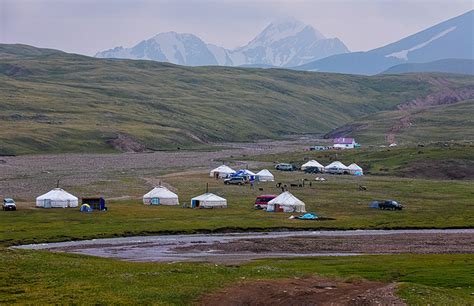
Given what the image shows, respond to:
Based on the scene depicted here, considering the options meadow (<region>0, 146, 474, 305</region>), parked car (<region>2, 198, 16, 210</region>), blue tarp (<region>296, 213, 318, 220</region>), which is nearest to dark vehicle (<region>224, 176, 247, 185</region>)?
meadow (<region>0, 146, 474, 305</region>)

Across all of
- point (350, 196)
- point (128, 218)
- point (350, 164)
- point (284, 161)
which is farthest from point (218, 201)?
point (284, 161)

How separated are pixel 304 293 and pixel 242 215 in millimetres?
55806

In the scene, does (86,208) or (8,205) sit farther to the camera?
(86,208)

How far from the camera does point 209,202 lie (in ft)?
357

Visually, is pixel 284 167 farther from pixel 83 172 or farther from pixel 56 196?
pixel 56 196

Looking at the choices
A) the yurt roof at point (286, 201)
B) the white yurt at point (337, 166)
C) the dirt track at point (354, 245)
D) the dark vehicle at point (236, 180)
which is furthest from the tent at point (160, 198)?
the white yurt at point (337, 166)

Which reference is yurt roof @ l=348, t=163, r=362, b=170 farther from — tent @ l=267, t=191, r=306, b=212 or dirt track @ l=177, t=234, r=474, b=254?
dirt track @ l=177, t=234, r=474, b=254

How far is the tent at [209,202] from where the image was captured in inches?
4281

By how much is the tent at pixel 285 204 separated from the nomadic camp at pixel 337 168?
6247 cm

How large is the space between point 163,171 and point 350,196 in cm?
5287

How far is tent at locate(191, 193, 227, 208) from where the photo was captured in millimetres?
108750

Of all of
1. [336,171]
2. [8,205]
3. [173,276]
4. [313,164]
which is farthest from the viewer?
[313,164]

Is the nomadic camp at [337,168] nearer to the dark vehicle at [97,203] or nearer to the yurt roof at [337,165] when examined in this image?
the yurt roof at [337,165]

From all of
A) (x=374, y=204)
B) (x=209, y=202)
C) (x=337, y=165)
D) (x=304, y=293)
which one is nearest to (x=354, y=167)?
(x=337, y=165)
